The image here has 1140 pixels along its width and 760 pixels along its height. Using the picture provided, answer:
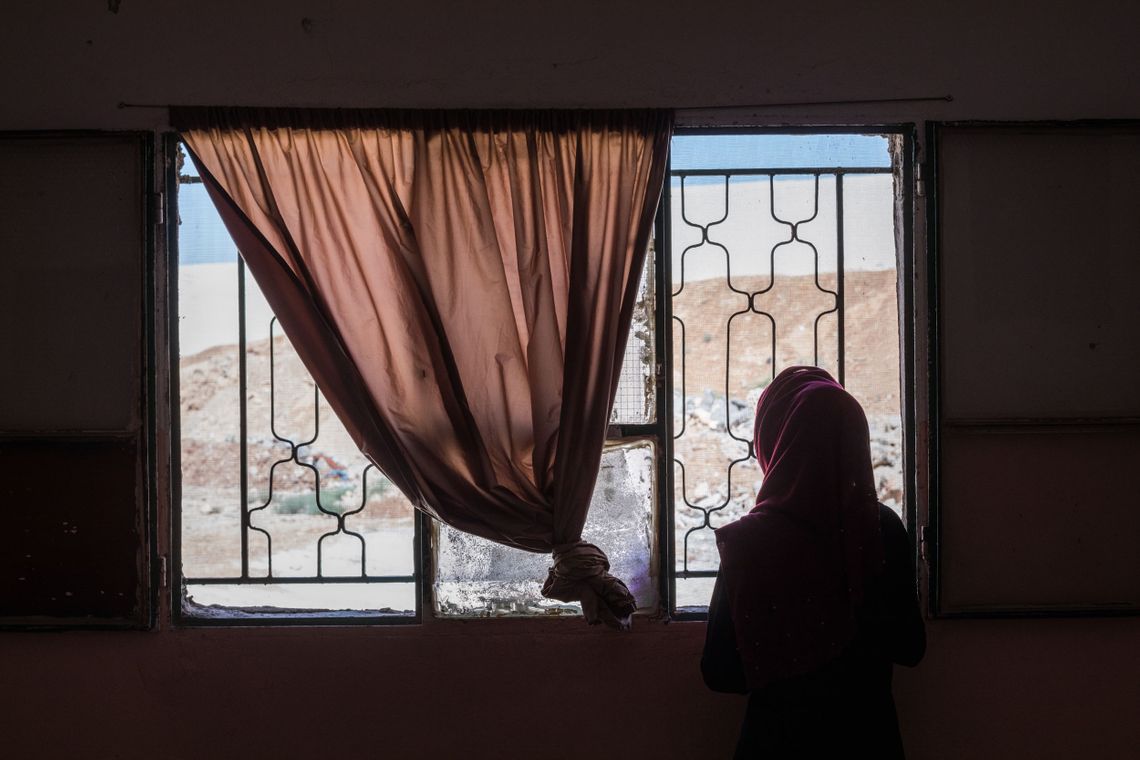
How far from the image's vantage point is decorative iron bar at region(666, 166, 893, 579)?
6.62ft

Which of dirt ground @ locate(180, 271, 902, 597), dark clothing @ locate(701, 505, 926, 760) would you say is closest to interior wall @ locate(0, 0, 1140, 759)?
dirt ground @ locate(180, 271, 902, 597)

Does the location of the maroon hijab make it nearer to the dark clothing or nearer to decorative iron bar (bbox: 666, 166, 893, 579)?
the dark clothing

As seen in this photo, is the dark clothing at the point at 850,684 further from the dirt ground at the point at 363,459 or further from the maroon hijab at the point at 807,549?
the dirt ground at the point at 363,459

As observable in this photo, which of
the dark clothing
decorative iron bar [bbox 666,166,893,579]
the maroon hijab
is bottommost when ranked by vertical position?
the dark clothing

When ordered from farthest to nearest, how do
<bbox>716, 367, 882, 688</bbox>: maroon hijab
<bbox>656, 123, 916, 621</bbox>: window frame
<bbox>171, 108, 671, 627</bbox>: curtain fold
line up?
<bbox>656, 123, 916, 621</bbox>: window frame
<bbox>171, 108, 671, 627</bbox>: curtain fold
<bbox>716, 367, 882, 688</bbox>: maroon hijab

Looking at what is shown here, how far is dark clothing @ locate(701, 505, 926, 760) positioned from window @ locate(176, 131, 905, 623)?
0.50m

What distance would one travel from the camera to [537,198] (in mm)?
1897

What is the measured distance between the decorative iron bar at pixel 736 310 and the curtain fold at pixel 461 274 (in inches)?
7.4

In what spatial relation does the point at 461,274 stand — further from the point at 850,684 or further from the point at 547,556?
the point at 850,684

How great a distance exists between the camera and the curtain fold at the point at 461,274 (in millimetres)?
1878

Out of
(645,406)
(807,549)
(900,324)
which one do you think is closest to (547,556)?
(645,406)

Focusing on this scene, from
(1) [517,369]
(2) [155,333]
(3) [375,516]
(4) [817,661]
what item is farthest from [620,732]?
(2) [155,333]

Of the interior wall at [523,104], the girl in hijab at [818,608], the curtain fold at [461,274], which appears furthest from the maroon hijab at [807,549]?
the interior wall at [523,104]

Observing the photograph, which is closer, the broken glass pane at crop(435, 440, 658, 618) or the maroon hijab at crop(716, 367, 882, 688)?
the maroon hijab at crop(716, 367, 882, 688)
